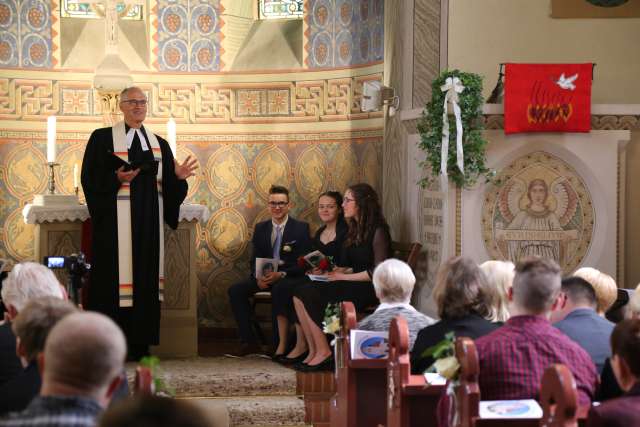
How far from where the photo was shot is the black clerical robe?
308 inches

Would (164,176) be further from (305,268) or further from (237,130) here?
(237,130)

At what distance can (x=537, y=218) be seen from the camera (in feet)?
26.3

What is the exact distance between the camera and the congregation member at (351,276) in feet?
26.5

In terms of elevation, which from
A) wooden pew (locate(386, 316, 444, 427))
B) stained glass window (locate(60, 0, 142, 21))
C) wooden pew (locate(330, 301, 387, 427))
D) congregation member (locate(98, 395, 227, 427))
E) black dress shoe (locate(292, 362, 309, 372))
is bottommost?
black dress shoe (locate(292, 362, 309, 372))

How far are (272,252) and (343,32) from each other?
2.54 metres

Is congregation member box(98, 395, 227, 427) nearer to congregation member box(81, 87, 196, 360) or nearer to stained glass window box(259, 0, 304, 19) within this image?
congregation member box(81, 87, 196, 360)

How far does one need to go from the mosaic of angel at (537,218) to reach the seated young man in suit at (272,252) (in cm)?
183

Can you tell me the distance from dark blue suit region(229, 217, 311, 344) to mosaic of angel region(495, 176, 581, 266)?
Answer: 6.00ft

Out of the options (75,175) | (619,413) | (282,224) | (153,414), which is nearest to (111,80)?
(75,175)

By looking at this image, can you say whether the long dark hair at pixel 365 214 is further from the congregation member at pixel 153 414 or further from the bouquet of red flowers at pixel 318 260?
the congregation member at pixel 153 414

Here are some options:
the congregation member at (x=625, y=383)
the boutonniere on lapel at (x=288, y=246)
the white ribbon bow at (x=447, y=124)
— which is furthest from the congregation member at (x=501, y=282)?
the boutonniere on lapel at (x=288, y=246)

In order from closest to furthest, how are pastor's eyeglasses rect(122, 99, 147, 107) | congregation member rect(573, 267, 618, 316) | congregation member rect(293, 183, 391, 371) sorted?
congregation member rect(573, 267, 618, 316) → pastor's eyeglasses rect(122, 99, 147, 107) → congregation member rect(293, 183, 391, 371)

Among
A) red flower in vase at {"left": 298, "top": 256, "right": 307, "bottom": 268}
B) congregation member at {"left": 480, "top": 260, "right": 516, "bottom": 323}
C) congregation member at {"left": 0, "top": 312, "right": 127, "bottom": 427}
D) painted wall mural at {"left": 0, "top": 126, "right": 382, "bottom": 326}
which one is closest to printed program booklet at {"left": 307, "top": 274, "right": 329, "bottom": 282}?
red flower in vase at {"left": 298, "top": 256, "right": 307, "bottom": 268}

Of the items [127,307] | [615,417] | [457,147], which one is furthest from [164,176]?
[615,417]
